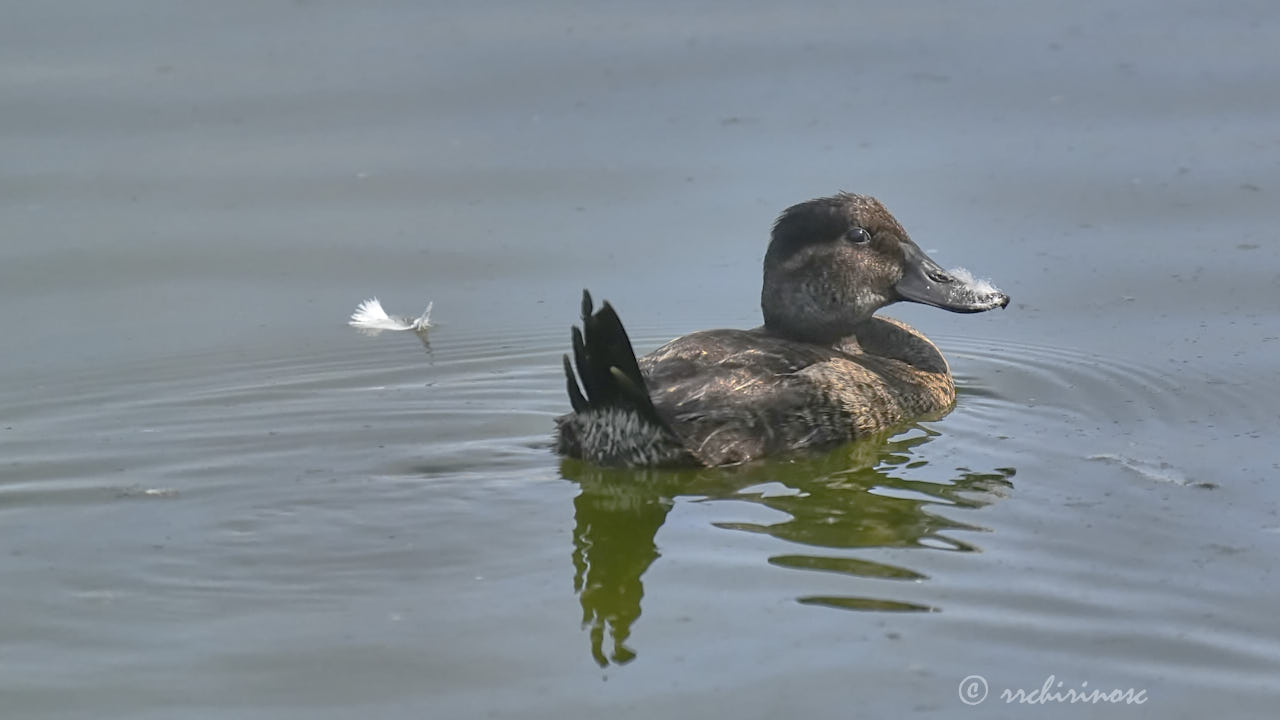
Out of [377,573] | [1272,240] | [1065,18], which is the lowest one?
[377,573]

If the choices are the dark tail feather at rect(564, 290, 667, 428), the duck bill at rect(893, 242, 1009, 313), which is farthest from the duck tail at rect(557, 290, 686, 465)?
the duck bill at rect(893, 242, 1009, 313)

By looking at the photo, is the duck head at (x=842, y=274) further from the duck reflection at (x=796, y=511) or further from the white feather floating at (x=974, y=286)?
the duck reflection at (x=796, y=511)

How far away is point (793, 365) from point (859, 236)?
0.89 m

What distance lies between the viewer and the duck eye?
26.4ft

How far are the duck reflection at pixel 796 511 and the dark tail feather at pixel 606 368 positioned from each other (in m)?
0.31

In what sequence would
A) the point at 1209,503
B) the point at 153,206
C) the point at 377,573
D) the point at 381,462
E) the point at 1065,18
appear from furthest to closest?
the point at 1065,18, the point at 153,206, the point at 381,462, the point at 1209,503, the point at 377,573

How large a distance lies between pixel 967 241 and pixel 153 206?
4.77 m

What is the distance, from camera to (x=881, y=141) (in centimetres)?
1091

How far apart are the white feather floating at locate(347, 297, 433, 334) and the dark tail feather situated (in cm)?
234

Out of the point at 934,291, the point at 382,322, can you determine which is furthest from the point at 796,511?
the point at 382,322

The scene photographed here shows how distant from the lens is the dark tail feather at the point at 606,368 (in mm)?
6477

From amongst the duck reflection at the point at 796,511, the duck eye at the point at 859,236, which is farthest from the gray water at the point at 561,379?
the duck eye at the point at 859,236

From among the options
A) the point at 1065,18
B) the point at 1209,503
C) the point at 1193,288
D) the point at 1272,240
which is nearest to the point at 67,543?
the point at 1209,503

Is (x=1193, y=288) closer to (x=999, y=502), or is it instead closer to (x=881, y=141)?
(x=881, y=141)
